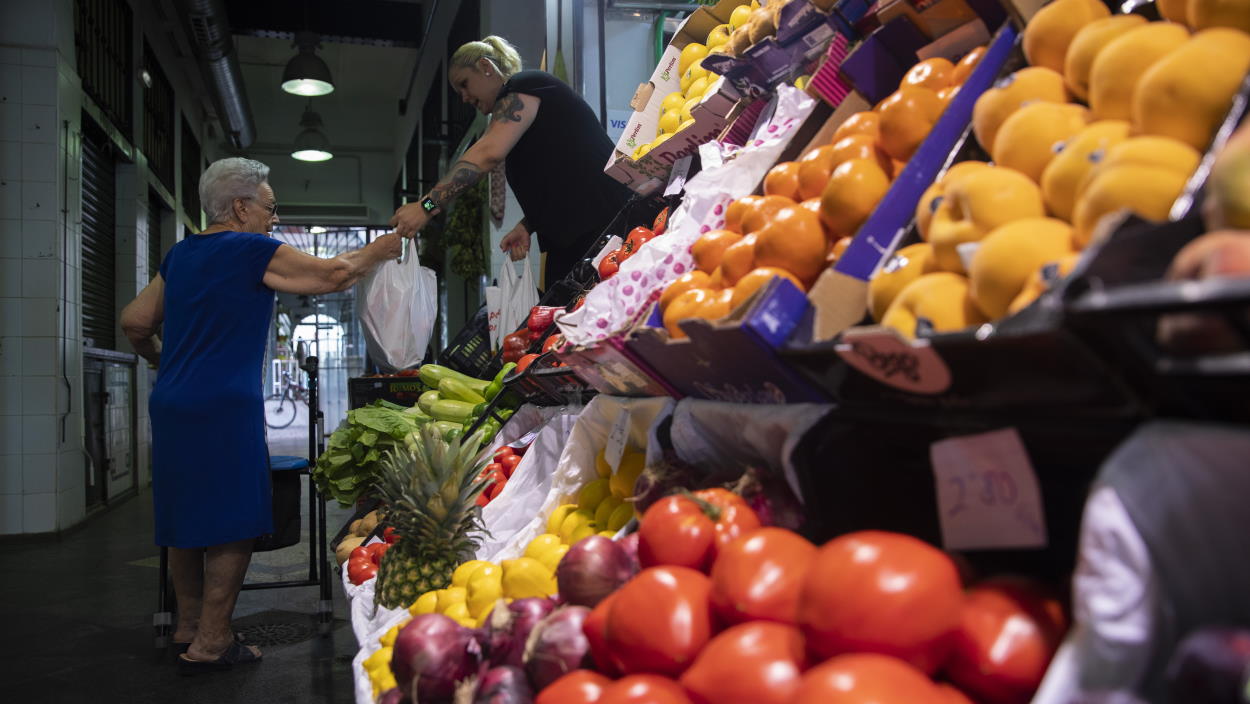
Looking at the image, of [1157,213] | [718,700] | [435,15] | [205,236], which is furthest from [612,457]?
[435,15]

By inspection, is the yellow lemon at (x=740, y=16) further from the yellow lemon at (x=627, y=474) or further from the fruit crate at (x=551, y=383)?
the yellow lemon at (x=627, y=474)

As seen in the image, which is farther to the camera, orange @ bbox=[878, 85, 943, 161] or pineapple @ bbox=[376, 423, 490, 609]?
pineapple @ bbox=[376, 423, 490, 609]

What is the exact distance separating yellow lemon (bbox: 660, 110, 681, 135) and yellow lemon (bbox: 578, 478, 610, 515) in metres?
1.54

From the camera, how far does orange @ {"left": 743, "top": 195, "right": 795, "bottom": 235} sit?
1526 millimetres

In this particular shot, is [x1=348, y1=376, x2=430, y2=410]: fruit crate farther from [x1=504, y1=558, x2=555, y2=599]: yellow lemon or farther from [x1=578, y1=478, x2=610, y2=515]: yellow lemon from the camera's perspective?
[x1=504, y1=558, x2=555, y2=599]: yellow lemon

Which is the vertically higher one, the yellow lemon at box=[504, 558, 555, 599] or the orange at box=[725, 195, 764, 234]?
the orange at box=[725, 195, 764, 234]

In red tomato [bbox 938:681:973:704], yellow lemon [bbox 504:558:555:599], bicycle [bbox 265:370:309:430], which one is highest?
red tomato [bbox 938:681:973:704]

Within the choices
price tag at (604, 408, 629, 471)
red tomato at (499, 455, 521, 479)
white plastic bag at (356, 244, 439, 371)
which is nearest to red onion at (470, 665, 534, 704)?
price tag at (604, 408, 629, 471)

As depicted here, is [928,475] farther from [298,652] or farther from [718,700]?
[298,652]

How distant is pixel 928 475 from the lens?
3.61ft

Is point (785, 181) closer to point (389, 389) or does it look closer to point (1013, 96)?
point (1013, 96)

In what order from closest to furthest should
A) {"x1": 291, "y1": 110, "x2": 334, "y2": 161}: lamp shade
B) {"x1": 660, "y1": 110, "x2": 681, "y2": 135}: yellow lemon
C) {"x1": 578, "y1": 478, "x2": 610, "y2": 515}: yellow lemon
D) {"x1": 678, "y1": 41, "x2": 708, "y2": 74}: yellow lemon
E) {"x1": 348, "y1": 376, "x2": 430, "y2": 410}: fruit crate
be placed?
{"x1": 578, "y1": 478, "x2": 610, "y2": 515}: yellow lemon < {"x1": 660, "y1": 110, "x2": 681, "y2": 135}: yellow lemon < {"x1": 678, "y1": 41, "x2": 708, "y2": 74}: yellow lemon < {"x1": 348, "y1": 376, "x2": 430, "y2": 410}: fruit crate < {"x1": 291, "y1": 110, "x2": 334, "y2": 161}: lamp shade

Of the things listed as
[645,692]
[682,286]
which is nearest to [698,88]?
[682,286]

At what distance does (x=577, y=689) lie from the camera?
3.26 ft
